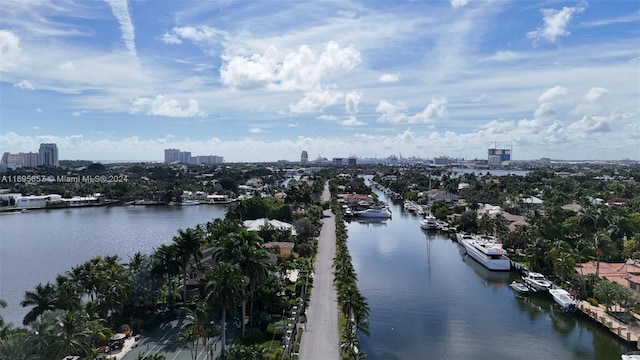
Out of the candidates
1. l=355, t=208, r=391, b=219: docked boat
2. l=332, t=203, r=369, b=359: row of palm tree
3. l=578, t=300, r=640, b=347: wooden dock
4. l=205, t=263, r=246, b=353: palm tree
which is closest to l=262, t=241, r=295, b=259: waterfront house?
l=332, t=203, r=369, b=359: row of palm tree

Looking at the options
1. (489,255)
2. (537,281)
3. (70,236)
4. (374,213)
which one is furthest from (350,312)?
(374,213)

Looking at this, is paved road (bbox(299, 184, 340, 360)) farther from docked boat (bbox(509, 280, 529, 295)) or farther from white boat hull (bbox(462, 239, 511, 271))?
white boat hull (bbox(462, 239, 511, 271))

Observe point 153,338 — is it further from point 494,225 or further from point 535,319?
point 494,225

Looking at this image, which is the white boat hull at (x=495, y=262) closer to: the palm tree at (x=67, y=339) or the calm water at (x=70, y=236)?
the calm water at (x=70, y=236)

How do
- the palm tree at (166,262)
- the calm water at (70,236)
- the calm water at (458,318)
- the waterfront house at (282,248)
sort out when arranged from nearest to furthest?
the calm water at (458,318), the palm tree at (166,262), the calm water at (70,236), the waterfront house at (282,248)

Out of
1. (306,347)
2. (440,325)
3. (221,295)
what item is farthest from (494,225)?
(221,295)

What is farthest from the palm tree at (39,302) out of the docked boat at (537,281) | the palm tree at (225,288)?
the docked boat at (537,281)

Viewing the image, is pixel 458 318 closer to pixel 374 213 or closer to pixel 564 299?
pixel 564 299
